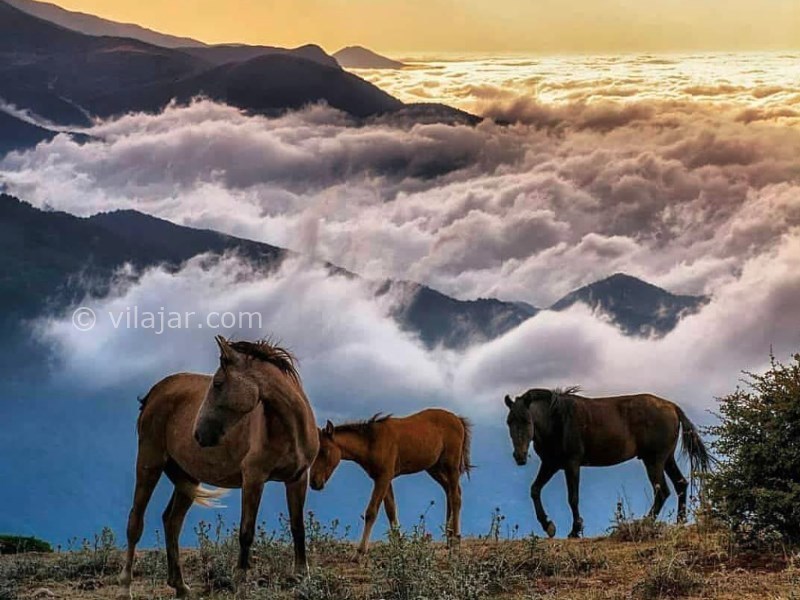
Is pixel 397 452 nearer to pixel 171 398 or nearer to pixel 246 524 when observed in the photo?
pixel 171 398

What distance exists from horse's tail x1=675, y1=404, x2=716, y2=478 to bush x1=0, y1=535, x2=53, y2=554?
325 inches

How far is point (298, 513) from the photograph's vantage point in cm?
1036

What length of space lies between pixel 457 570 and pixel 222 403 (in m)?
2.31

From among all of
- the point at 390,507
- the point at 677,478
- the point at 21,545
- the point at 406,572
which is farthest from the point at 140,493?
the point at 677,478

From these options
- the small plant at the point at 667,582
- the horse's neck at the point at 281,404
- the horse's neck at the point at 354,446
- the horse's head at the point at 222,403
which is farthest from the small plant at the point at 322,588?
the horse's neck at the point at 354,446

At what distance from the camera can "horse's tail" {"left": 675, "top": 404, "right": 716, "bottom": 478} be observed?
16.8 m

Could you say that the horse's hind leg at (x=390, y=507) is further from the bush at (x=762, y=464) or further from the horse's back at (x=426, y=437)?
the bush at (x=762, y=464)

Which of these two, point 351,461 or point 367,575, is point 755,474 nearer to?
point 367,575

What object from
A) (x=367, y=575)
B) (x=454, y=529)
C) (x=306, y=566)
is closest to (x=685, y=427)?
(x=454, y=529)

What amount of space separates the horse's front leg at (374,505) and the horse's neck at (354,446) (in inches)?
10.9

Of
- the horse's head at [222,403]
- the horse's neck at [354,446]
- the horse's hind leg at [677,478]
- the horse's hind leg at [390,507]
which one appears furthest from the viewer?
the horse's hind leg at [677,478]

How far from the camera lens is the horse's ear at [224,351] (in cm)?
991

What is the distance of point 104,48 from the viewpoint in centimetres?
3772

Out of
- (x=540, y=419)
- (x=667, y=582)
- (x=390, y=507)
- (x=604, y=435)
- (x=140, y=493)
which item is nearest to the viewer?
(x=667, y=582)
